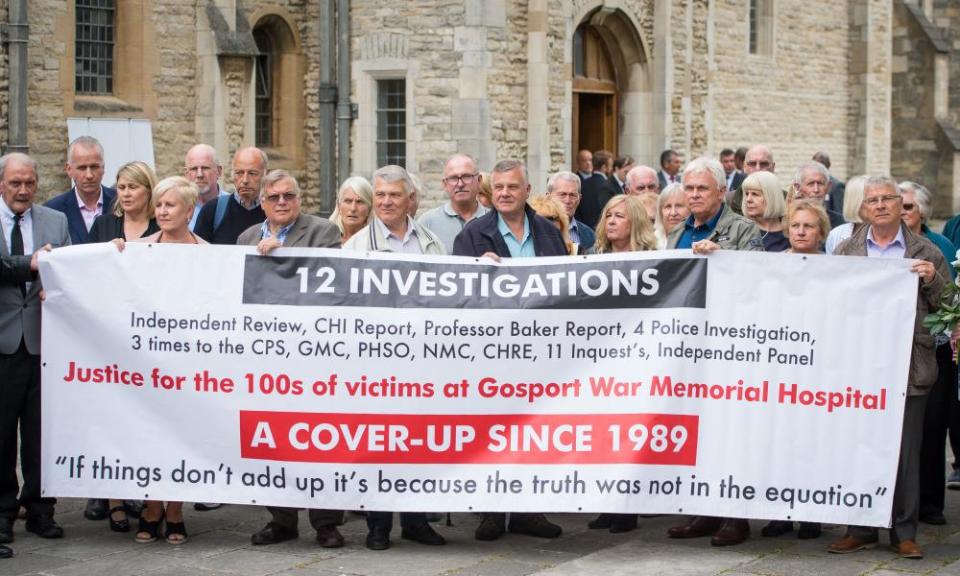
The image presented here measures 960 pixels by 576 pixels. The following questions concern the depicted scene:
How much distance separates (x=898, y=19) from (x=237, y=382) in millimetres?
32580

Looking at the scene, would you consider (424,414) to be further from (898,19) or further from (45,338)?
(898,19)

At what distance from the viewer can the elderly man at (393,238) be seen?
316 inches

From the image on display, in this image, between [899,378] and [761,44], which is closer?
[899,378]

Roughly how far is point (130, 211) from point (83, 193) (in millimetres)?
957

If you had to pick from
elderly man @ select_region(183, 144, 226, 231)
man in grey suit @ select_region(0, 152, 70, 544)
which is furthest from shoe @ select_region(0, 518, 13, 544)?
elderly man @ select_region(183, 144, 226, 231)

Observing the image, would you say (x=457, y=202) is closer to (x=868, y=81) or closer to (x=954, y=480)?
(x=954, y=480)

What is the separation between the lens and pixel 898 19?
37.6 meters

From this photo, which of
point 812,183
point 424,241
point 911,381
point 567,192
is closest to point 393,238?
point 424,241

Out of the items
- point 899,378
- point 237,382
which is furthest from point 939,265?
point 237,382

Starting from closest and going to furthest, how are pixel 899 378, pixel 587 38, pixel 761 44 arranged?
pixel 899 378 → pixel 587 38 → pixel 761 44

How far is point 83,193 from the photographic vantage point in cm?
930

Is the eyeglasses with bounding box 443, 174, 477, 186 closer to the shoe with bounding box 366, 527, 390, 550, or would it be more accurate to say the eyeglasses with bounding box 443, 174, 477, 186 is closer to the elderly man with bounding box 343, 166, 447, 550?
the elderly man with bounding box 343, 166, 447, 550

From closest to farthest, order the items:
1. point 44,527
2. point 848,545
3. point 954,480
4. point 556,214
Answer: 1. point 848,545
2. point 44,527
3. point 556,214
4. point 954,480

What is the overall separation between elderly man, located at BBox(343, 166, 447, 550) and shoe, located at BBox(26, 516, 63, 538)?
1674mm
